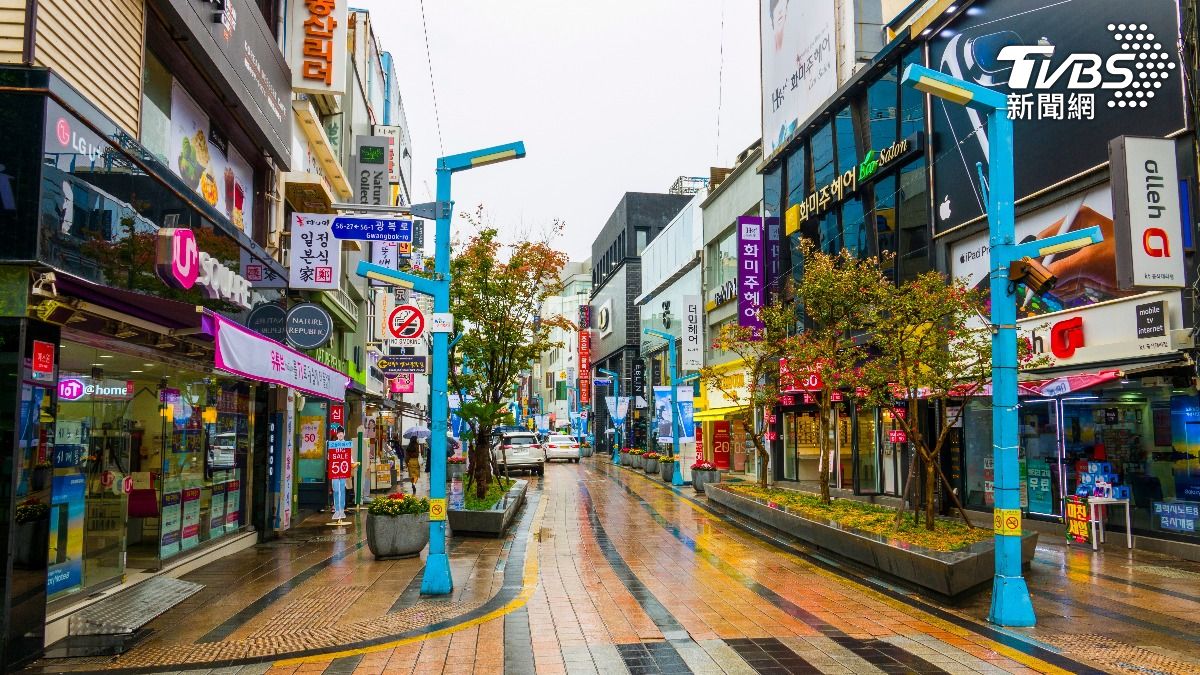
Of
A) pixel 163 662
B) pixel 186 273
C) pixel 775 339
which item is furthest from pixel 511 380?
pixel 163 662

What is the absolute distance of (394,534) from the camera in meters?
13.1

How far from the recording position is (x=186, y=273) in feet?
29.7

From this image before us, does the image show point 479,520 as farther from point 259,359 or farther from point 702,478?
point 702,478

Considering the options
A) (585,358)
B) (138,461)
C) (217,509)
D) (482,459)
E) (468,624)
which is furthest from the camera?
(585,358)

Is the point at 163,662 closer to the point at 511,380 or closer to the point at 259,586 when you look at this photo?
the point at 259,586

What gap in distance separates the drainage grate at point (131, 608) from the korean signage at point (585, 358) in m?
61.3

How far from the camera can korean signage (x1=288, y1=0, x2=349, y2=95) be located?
17047 millimetres

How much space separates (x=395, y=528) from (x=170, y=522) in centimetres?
301

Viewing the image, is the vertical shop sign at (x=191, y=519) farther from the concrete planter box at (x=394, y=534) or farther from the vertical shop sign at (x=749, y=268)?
the vertical shop sign at (x=749, y=268)

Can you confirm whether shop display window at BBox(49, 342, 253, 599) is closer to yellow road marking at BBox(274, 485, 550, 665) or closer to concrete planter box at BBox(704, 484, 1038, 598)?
A: yellow road marking at BBox(274, 485, 550, 665)

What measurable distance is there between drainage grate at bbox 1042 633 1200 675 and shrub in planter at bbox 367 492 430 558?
8527mm

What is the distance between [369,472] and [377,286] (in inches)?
383

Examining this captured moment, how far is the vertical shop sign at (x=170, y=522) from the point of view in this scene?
37.6 feet

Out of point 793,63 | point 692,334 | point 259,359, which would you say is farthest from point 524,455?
point 259,359
